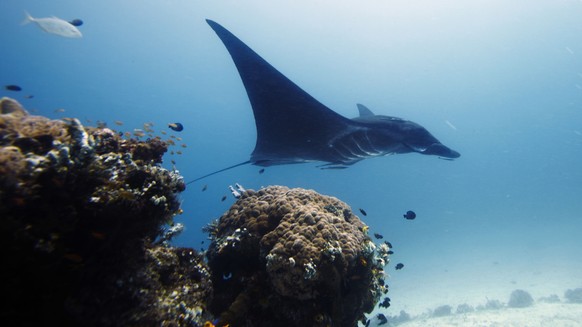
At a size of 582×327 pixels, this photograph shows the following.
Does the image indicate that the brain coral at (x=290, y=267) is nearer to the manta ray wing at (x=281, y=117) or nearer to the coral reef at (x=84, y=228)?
the manta ray wing at (x=281, y=117)

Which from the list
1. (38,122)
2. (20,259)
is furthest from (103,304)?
(38,122)

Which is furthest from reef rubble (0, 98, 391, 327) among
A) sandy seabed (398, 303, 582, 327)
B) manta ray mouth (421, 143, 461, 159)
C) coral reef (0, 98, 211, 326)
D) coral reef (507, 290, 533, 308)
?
coral reef (507, 290, 533, 308)

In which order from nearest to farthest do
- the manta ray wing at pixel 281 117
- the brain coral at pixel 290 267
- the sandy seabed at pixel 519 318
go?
1. the brain coral at pixel 290 267
2. the manta ray wing at pixel 281 117
3. the sandy seabed at pixel 519 318

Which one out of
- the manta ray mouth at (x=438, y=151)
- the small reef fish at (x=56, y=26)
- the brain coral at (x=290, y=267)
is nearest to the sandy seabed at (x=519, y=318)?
the brain coral at (x=290, y=267)

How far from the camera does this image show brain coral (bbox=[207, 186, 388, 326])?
13.9ft

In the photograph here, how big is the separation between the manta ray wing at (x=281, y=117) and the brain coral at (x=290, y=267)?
0.97 metres

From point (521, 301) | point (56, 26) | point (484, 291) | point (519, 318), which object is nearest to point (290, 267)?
point (56, 26)

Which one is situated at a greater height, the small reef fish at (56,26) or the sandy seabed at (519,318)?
the small reef fish at (56,26)

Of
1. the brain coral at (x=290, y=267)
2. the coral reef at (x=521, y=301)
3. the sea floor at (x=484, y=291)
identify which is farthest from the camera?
the coral reef at (x=521, y=301)

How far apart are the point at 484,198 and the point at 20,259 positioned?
462 feet

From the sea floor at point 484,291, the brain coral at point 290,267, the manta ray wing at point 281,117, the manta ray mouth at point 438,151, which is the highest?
the manta ray mouth at point 438,151

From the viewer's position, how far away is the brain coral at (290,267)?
424cm

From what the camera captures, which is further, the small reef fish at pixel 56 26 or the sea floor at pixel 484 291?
the sea floor at pixel 484 291

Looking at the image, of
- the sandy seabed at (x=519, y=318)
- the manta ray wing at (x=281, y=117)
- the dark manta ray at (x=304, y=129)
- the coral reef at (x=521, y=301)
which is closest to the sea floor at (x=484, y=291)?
the sandy seabed at (x=519, y=318)
